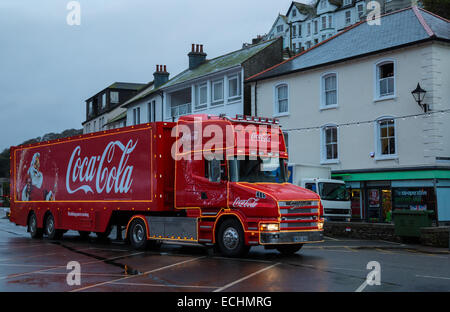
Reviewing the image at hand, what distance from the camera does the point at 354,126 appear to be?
29000mm

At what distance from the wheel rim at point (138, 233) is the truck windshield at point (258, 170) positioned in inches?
168

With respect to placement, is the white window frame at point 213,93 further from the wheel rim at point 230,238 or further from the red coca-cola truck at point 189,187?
the wheel rim at point 230,238

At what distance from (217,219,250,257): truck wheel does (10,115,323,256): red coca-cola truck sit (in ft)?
0.09

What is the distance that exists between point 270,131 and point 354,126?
13.7m

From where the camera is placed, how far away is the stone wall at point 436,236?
20.3 metres

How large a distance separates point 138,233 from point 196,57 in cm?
2871

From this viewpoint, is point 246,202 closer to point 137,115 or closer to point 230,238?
point 230,238

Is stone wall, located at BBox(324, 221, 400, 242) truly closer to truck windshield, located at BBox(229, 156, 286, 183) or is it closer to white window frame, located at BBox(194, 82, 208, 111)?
truck windshield, located at BBox(229, 156, 286, 183)

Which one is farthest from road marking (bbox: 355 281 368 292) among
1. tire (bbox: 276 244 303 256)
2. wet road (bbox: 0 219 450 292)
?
tire (bbox: 276 244 303 256)

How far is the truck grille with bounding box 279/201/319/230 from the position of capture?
47.1 feet
